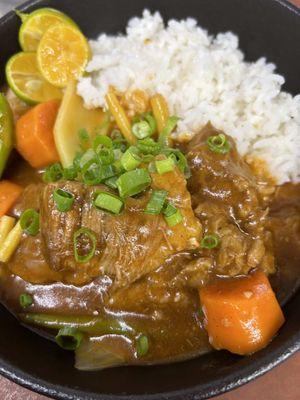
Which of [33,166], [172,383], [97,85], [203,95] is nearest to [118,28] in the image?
[97,85]

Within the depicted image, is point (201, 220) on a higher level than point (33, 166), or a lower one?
higher

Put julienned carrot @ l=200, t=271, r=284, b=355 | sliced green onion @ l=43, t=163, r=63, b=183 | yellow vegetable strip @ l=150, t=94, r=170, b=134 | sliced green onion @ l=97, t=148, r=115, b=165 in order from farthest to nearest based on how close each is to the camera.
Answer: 1. yellow vegetable strip @ l=150, t=94, r=170, b=134
2. sliced green onion @ l=43, t=163, r=63, b=183
3. sliced green onion @ l=97, t=148, r=115, b=165
4. julienned carrot @ l=200, t=271, r=284, b=355

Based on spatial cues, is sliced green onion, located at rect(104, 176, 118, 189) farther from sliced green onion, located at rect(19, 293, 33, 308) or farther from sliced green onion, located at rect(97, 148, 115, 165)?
sliced green onion, located at rect(19, 293, 33, 308)

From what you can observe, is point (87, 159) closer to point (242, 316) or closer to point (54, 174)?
point (54, 174)

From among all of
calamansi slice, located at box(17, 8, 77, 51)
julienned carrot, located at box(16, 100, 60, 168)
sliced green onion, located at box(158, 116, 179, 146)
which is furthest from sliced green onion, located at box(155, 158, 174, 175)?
calamansi slice, located at box(17, 8, 77, 51)

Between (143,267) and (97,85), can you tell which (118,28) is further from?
(143,267)
